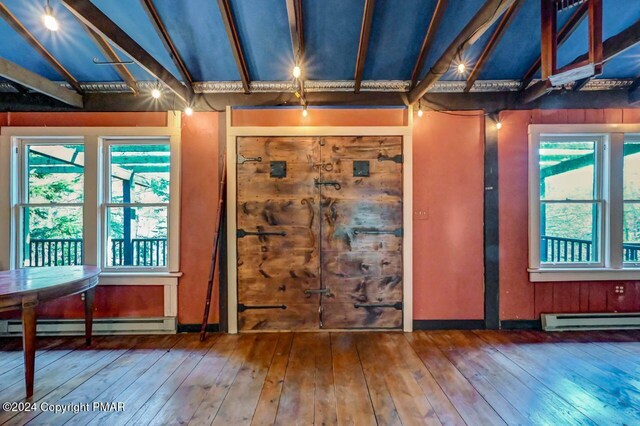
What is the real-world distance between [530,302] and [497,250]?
686mm

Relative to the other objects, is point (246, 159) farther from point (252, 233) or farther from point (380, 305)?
point (380, 305)

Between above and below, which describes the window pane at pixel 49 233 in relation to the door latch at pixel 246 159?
below

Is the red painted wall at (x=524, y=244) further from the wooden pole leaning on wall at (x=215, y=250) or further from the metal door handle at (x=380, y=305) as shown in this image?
the wooden pole leaning on wall at (x=215, y=250)

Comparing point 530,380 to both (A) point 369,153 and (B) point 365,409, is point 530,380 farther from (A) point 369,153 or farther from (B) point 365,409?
(A) point 369,153

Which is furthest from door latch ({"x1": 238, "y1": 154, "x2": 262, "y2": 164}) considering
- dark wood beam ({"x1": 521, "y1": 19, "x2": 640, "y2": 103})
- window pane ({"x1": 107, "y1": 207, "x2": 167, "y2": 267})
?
dark wood beam ({"x1": 521, "y1": 19, "x2": 640, "y2": 103})

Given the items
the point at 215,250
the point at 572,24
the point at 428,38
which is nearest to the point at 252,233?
the point at 215,250

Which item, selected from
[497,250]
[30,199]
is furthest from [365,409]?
[30,199]

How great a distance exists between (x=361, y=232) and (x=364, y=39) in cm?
187

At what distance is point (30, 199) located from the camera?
3.29m

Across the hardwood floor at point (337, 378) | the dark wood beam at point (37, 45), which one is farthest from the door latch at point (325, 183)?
the dark wood beam at point (37, 45)

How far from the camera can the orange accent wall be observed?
10.8 ft

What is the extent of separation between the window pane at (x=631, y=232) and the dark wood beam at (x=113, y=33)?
513 centimetres

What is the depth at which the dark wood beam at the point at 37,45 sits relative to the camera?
7.84ft

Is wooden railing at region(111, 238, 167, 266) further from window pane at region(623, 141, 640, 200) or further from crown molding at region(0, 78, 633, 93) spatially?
window pane at region(623, 141, 640, 200)
